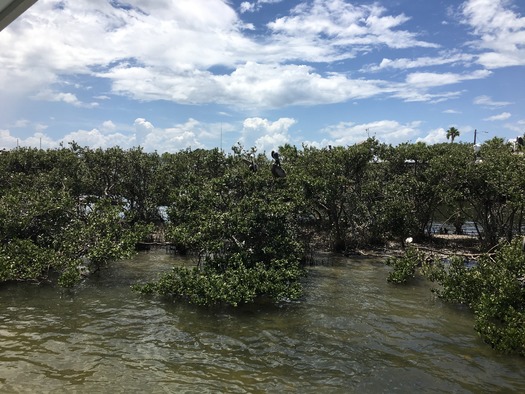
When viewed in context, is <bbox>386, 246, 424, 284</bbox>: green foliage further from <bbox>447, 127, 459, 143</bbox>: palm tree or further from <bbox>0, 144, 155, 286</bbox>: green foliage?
<bbox>447, 127, 459, 143</bbox>: palm tree

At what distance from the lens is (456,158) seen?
62.9 ft

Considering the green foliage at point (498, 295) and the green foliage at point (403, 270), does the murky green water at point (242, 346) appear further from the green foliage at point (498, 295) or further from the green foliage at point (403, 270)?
the green foliage at point (403, 270)

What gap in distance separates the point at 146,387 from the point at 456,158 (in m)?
16.9

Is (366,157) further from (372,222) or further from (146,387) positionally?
(146,387)

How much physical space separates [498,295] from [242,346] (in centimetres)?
623

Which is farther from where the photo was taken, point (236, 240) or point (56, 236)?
point (56, 236)

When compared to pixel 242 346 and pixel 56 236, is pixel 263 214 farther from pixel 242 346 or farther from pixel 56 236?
pixel 56 236

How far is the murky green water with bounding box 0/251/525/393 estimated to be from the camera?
310 inches

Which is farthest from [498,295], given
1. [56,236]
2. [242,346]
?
[56,236]

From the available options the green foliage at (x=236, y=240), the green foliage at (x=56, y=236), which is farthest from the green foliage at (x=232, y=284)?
the green foliage at (x=56, y=236)

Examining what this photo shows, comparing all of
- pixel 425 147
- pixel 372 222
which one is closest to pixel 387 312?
pixel 372 222

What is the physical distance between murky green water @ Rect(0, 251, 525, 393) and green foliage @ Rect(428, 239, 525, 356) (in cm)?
44

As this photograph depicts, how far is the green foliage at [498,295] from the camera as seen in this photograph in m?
8.98

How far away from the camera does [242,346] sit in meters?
9.46
